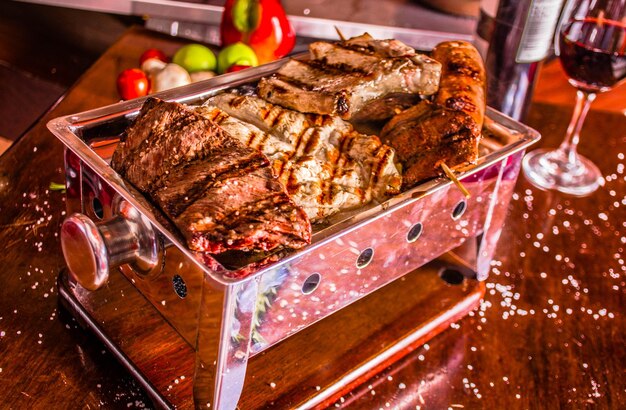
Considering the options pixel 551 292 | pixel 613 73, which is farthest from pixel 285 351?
pixel 613 73

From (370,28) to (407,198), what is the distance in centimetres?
173

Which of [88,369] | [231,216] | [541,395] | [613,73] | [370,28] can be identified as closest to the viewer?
[231,216]

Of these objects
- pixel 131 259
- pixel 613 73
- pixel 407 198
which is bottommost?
pixel 131 259

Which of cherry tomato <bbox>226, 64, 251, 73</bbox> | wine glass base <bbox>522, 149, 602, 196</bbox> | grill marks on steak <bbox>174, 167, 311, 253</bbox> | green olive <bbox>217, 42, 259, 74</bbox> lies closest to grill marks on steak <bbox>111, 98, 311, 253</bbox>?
grill marks on steak <bbox>174, 167, 311, 253</bbox>

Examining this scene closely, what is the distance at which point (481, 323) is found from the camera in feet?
5.86

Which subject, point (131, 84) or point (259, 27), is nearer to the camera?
point (131, 84)

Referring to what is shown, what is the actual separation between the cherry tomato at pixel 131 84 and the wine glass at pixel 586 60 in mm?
1328

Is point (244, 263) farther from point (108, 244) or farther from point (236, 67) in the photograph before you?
point (236, 67)

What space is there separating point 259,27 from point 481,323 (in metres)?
1.55

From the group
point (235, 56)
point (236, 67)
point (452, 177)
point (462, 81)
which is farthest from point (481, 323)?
point (235, 56)

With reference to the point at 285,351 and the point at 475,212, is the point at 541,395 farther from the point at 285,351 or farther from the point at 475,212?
the point at 285,351

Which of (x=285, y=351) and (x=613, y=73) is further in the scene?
(x=613, y=73)

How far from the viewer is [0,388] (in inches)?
55.0

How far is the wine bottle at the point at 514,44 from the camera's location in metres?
2.20
